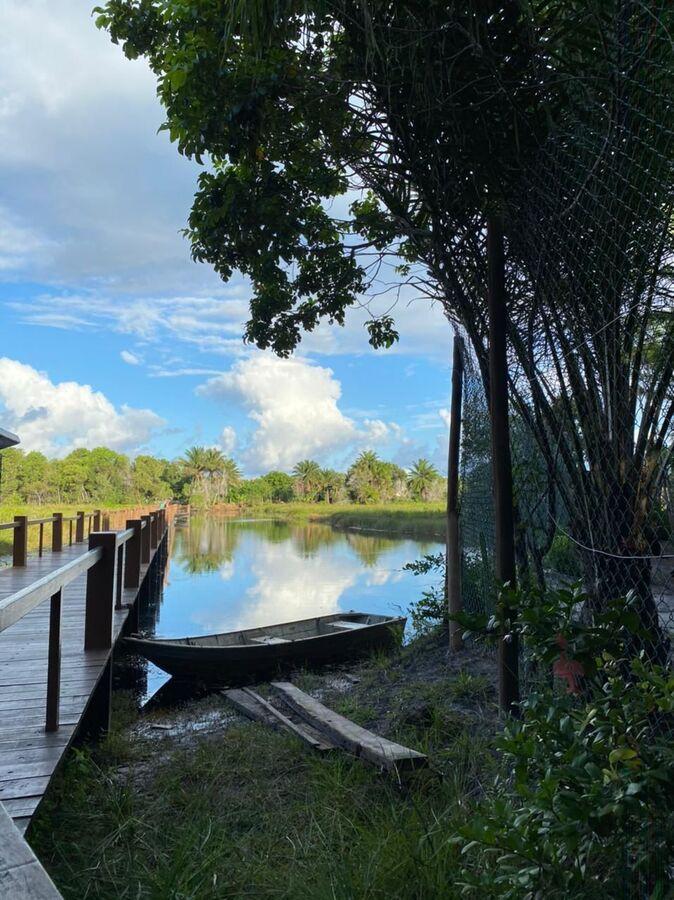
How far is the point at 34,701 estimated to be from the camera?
4.06 meters

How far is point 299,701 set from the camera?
5.54 m

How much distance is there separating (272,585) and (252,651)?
462 inches

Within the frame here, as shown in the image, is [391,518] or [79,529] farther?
[391,518]

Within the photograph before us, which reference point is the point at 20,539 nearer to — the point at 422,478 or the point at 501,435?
the point at 501,435

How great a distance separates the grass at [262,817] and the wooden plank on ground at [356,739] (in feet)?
0.27

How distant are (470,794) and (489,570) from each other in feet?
6.04

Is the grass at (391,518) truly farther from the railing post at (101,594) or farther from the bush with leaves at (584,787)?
the bush with leaves at (584,787)

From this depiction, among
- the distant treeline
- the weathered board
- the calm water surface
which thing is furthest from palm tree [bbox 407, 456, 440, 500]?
the weathered board

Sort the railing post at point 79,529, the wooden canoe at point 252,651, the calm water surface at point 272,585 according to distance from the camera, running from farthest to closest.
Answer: the railing post at point 79,529, the calm water surface at point 272,585, the wooden canoe at point 252,651

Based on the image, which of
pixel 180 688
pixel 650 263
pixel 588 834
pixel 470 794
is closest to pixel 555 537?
pixel 470 794

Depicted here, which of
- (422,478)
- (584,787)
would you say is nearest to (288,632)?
(584,787)

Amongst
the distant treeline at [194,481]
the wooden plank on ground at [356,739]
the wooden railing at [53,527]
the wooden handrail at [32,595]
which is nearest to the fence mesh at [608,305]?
the wooden plank on ground at [356,739]

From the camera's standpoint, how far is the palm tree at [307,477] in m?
84.4

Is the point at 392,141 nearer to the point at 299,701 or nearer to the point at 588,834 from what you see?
the point at 588,834
